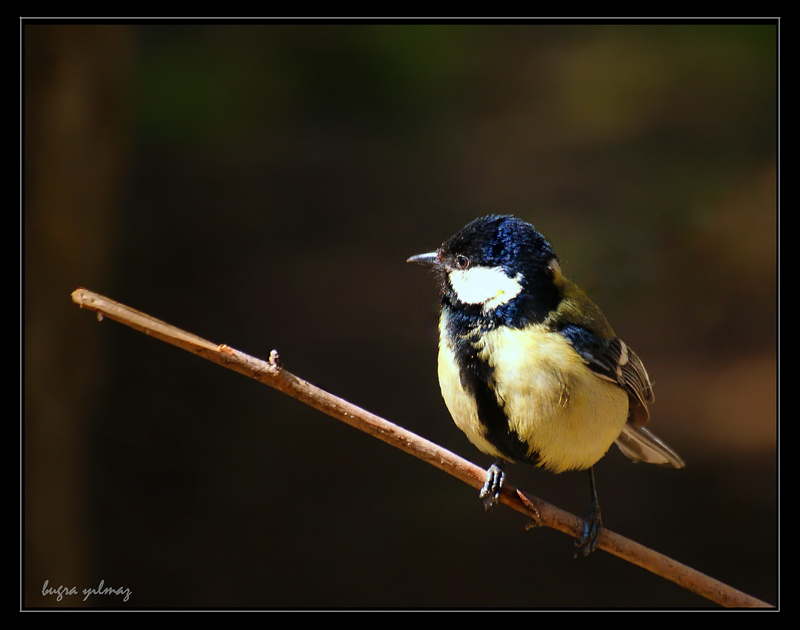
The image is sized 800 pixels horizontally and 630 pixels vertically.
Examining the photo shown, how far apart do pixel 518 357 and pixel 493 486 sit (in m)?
0.30

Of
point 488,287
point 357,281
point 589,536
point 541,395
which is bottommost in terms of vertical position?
point 589,536

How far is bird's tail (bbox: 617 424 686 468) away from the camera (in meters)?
2.05

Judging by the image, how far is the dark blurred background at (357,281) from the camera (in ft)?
8.98

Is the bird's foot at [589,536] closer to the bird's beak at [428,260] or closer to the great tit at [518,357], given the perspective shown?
the great tit at [518,357]

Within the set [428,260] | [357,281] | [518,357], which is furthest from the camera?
[357,281]

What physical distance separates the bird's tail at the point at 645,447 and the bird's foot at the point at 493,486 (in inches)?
19.1

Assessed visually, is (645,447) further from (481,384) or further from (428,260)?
(428,260)

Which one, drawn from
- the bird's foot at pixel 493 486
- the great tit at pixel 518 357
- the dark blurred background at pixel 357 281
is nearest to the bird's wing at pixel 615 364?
the great tit at pixel 518 357

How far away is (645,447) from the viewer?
81.4 inches

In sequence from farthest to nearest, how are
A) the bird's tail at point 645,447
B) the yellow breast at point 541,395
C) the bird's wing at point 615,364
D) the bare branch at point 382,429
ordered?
1. the bird's tail at point 645,447
2. the bird's wing at point 615,364
3. the yellow breast at point 541,395
4. the bare branch at point 382,429

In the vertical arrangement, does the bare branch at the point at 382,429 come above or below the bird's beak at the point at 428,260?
below

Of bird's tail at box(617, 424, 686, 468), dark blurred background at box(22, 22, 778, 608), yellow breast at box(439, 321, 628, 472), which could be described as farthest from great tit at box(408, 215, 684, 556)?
dark blurred background at box(22, 22, 778, 608)

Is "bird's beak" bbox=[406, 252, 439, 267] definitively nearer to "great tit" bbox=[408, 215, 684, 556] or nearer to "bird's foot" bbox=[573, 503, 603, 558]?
"great tit" bbox=[408, 215, 684, 556]

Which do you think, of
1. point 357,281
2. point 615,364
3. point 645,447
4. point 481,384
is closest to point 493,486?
point 481,384
